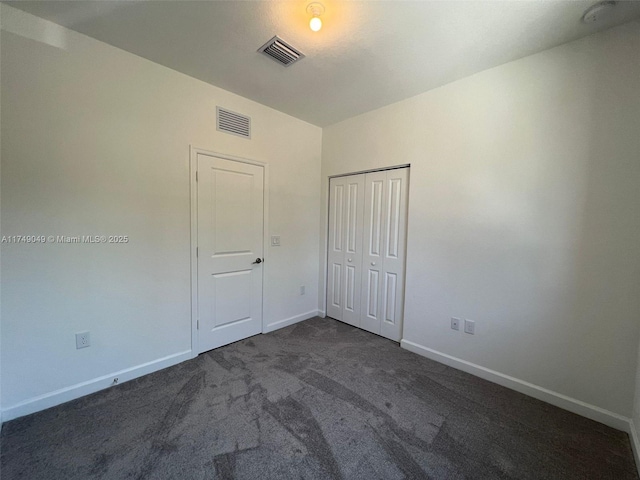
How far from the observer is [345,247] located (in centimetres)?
334

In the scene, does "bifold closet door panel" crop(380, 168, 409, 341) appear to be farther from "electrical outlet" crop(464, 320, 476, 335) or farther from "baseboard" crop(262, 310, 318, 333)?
"baseboard" crop(262, 310, 318, 333)

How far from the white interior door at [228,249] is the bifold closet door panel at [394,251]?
58.7 inches

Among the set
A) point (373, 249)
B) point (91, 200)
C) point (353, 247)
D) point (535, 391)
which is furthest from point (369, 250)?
point (91, 200)

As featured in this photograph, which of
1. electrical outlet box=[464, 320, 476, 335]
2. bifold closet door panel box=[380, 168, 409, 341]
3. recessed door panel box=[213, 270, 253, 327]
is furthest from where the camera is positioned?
bifold closet door panel box=[380, 168, 409, 341]

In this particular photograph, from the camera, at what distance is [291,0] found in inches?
59.0

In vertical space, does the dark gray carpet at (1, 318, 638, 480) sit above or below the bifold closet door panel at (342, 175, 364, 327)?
below

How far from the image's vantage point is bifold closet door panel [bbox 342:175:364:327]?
3166 millimetres

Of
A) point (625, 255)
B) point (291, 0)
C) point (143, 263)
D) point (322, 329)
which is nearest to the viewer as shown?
point (291, 0)

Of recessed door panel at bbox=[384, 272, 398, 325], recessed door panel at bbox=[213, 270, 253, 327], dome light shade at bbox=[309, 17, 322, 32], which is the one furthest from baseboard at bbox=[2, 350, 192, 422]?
dome light shade at bbox=[309, 17, 322, 32]

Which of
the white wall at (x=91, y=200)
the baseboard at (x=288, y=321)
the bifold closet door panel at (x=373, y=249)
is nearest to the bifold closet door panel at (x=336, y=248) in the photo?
the baseboard at (x=288, y=321)

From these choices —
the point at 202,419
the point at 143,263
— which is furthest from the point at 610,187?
the point at 143,263

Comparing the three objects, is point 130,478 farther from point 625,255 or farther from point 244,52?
point 625,255

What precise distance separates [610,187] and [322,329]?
288cm

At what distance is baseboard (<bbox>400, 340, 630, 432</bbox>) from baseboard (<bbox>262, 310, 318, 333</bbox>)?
1487mm
